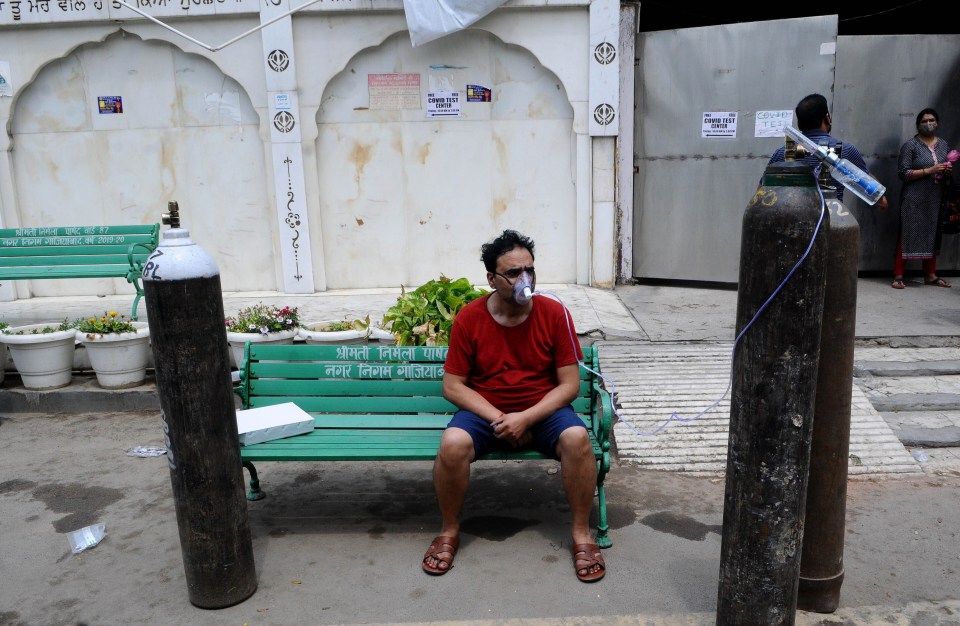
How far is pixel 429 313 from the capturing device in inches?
205

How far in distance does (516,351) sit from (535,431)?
0.38 m

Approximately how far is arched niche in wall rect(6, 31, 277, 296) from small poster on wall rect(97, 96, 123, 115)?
1 centimetres

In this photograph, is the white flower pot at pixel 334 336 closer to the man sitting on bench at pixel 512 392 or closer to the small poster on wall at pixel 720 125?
the man sitting on bench at pixel 512 392

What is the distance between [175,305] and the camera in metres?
2.97

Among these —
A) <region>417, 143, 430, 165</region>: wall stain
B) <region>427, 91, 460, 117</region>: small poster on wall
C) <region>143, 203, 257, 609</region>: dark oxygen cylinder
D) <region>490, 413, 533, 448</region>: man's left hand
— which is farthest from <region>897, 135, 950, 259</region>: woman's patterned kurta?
<region>143, 203, 257, 609</region>: dark oxygen cylinder

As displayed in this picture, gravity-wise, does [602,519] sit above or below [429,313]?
below

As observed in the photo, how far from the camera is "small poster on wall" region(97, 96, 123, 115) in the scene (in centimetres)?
771

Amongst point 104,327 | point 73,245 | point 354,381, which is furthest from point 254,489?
point 73,245

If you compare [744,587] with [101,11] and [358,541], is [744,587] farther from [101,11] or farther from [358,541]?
[101,11]

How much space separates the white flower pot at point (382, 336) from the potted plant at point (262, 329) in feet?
1.97

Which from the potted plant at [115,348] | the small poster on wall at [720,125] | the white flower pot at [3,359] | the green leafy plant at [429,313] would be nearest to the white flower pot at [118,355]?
the potted plant at [115,348]

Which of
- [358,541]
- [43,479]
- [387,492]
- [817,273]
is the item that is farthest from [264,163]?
[817,273]

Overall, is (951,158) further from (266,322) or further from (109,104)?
(109,104)

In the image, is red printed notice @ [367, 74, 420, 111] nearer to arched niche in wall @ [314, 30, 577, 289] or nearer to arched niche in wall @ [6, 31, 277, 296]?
arched niche in wall @ [314, 30, 577, 289]
